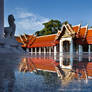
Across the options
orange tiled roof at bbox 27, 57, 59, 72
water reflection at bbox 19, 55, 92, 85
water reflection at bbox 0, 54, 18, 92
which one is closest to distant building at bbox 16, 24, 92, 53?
orange tiled roof at bbox 27, 57, 59, 72

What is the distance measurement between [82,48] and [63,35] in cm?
294

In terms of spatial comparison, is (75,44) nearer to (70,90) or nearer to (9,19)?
(9,19)

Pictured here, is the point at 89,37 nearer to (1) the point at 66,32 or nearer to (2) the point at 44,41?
(1) the point at 66,32

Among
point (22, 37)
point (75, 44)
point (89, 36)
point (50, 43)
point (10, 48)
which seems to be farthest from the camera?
point (22, 37)

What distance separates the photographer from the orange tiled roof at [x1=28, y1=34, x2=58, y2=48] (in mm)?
21817

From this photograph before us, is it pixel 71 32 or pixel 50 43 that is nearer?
pixel 71 32

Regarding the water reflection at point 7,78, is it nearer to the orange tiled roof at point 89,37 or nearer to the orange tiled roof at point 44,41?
the orange tiled roof at point 89,37

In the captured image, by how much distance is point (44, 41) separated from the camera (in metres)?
23.6

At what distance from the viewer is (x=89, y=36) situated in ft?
61.8

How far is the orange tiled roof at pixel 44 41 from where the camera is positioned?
21817mm

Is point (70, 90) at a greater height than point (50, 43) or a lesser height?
lesser

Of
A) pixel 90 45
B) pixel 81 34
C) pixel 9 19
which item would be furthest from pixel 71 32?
pixel 9 19

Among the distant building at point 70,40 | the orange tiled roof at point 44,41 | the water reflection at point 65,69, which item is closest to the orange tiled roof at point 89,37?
the distant building at point 70,40

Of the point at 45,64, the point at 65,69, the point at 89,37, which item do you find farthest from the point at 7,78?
the point at 89,37
